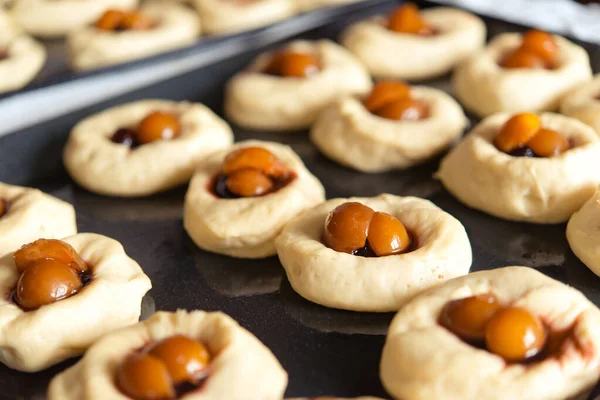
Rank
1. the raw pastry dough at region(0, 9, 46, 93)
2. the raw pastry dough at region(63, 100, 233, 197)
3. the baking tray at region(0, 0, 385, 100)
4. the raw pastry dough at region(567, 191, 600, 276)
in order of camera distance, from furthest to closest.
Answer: the raw pastry dough at region(0, 9, 46, 93), the baking tray at region(0, 0, 385, 100), the raw pastry dough at region(63, 100, 233, 197), the raw pastry dough at region(567, 191, 600, 276)

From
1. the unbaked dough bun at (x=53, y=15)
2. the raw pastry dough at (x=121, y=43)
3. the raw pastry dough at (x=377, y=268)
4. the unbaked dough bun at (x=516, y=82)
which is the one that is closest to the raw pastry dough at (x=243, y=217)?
the raw pastry dough at (x=377, y=268)

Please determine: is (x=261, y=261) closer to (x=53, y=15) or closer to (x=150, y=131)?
(x=150, y=131)

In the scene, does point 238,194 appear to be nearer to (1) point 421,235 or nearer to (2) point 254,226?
(2) point 254,226

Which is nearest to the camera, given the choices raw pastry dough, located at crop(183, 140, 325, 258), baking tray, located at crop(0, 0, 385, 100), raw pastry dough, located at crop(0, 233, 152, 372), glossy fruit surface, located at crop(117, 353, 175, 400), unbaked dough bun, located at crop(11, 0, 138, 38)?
glossy fruit surface, located at crop(117, 353, 175, 400)

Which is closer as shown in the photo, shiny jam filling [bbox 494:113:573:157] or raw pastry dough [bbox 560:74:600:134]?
shiny jam filling [bbox 494:113:573:157]

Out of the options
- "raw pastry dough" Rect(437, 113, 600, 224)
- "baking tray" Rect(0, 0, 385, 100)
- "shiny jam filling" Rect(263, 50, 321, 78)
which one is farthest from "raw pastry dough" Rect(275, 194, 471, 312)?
"baking tray" Rect(0, 0, 385, 100)

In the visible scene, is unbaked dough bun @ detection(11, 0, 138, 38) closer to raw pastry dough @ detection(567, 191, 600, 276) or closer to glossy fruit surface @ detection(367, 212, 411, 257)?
glossy fruit surface @ detection(367, 212, 411, 257)
